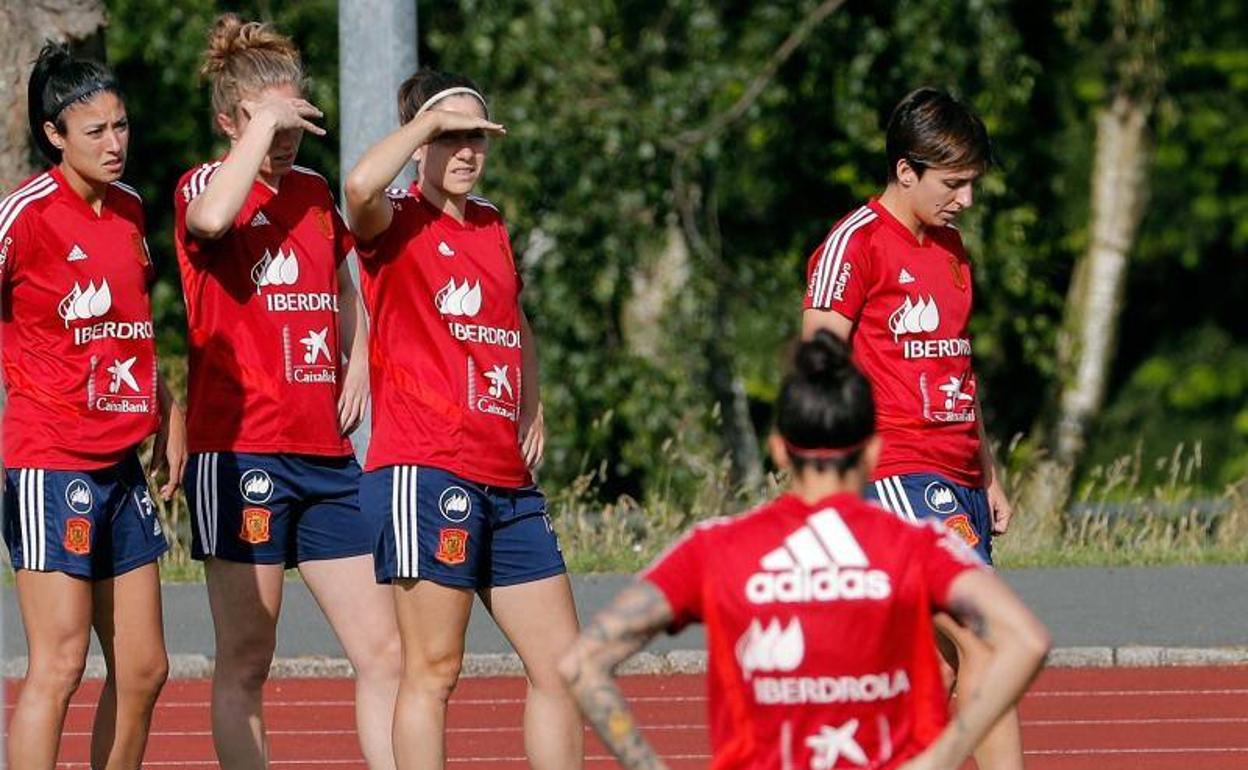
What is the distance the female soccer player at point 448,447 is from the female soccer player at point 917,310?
33.5 inches

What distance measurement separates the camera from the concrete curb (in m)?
10.7

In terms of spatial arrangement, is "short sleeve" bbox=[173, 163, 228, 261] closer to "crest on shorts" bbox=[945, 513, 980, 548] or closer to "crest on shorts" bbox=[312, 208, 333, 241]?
"crest on shorts" bbox=[312, 208, 333, 241]

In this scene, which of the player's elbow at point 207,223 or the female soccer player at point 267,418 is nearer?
the player's elbow at point 207,223

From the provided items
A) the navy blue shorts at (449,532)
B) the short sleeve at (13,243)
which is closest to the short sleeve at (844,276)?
the navy blue shorts at (449,532)

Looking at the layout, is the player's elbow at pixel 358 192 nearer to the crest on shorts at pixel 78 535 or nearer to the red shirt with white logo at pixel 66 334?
the red shirt with white logo at pixel 66 334

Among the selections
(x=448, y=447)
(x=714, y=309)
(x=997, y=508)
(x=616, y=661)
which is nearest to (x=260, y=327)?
(x=448, y=447)

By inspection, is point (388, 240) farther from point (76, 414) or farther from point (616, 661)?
point (616, 661)

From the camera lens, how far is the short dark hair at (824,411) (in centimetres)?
441

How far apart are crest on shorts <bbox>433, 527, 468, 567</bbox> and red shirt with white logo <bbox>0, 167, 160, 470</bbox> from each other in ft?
2.66

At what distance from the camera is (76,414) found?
6598 millimetres

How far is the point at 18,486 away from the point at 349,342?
37.7 inches

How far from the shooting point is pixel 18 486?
6629 mm

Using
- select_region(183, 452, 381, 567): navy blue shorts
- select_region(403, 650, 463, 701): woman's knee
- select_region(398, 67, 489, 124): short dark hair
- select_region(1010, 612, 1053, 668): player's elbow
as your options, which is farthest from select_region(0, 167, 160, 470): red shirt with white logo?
select_region(1010, 612, 1053, 668): player's elbow

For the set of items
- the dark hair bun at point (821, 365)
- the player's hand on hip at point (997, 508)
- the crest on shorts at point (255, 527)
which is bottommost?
the player's hand on hip at point (997, 508)
